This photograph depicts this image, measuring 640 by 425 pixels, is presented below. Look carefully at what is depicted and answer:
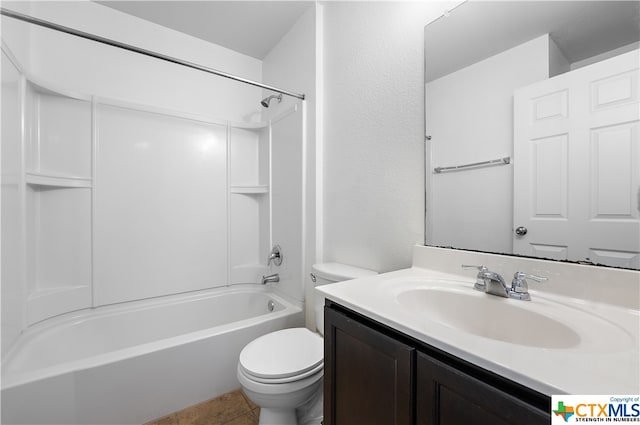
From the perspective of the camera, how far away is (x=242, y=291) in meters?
2.34

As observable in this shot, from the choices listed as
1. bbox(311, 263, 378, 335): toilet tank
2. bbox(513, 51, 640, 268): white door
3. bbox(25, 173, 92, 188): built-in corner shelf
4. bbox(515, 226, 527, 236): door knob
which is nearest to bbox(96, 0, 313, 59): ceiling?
bbox(25, 173, 92, 188): built-in corner shelf

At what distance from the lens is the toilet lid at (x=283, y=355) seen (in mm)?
1099

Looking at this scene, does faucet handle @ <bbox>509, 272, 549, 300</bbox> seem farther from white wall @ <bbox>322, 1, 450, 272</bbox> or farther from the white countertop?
white wall @ <bbox>322, 1, 450, 272</bbox>

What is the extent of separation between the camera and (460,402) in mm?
516

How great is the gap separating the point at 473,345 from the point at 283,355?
93 centimetres

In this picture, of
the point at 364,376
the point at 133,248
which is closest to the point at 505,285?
the point at 364,376

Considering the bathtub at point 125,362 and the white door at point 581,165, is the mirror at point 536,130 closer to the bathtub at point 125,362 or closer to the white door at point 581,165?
the white door at point 581,165

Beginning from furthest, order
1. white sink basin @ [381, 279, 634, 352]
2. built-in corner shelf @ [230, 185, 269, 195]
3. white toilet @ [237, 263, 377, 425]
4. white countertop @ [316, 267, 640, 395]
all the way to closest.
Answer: built-in corner shelf @ [230, 185, 269, 195]
white toilet @ [237, 263, 377, 425]
white sink basin @ [381, 279, 634, 352]
white countertop @ [316, 267, 640, 395]

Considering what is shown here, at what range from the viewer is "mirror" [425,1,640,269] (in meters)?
0.73

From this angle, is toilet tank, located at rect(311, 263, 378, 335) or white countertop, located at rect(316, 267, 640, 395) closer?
white countertop, located at rect(316, 267, 640, 395)

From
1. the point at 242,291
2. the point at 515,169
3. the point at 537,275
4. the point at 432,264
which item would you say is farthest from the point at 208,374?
the point at 515,169

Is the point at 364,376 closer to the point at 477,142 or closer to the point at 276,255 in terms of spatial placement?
the point at 477,142

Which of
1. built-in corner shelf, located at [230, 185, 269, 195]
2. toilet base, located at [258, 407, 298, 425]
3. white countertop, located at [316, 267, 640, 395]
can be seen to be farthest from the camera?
built-in corner shelf, located at [230, 185, 269, 195]

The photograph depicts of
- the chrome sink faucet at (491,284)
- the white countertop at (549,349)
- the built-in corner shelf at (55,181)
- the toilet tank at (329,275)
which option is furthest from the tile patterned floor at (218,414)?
the built-in corner shelf at (55,181)
